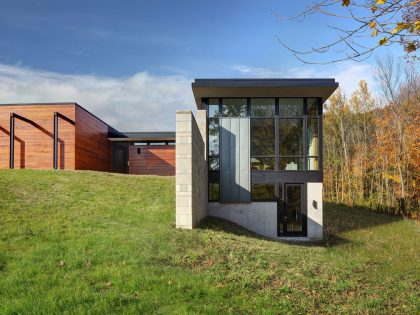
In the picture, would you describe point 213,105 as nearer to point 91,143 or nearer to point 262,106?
point 262,106

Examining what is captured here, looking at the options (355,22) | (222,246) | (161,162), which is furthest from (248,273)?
(161,162)

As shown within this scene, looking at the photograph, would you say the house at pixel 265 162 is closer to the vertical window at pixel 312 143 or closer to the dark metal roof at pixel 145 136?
the vertical window at pixel 312 143

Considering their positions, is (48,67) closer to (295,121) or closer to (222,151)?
(222,151)

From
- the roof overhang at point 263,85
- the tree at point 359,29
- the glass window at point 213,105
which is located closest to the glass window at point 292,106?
the roof overhang at point 263,85

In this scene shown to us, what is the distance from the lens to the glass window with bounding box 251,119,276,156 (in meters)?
16.0

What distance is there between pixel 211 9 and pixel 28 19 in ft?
22.0

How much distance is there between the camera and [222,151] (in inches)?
619

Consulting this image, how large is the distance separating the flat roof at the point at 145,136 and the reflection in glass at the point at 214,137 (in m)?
11.7

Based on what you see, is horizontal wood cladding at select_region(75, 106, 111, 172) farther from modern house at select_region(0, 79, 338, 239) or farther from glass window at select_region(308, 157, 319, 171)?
glass window at select_region(308, 157, 319, 171)

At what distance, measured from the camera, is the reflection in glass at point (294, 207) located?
15.9m

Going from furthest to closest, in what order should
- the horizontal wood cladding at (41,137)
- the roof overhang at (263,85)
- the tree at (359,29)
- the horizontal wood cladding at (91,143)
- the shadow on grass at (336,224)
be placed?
Answer: the horizontal wood cladding at (91,143) → the horizontal wood cladding at (41,137) → the roof overhang at (263,85) → the shadow on grass at (336,224) → the tree at (359,29)

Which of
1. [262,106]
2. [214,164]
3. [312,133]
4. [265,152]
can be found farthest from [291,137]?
[214,164]

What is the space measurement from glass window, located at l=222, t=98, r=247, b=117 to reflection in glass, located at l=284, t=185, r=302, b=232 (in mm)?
3479

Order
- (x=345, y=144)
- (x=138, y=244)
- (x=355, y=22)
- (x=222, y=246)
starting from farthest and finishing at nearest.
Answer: (x=345, y=144) → (x=222, y=246) → (x=138, y=244) → (x=355, y=22)
